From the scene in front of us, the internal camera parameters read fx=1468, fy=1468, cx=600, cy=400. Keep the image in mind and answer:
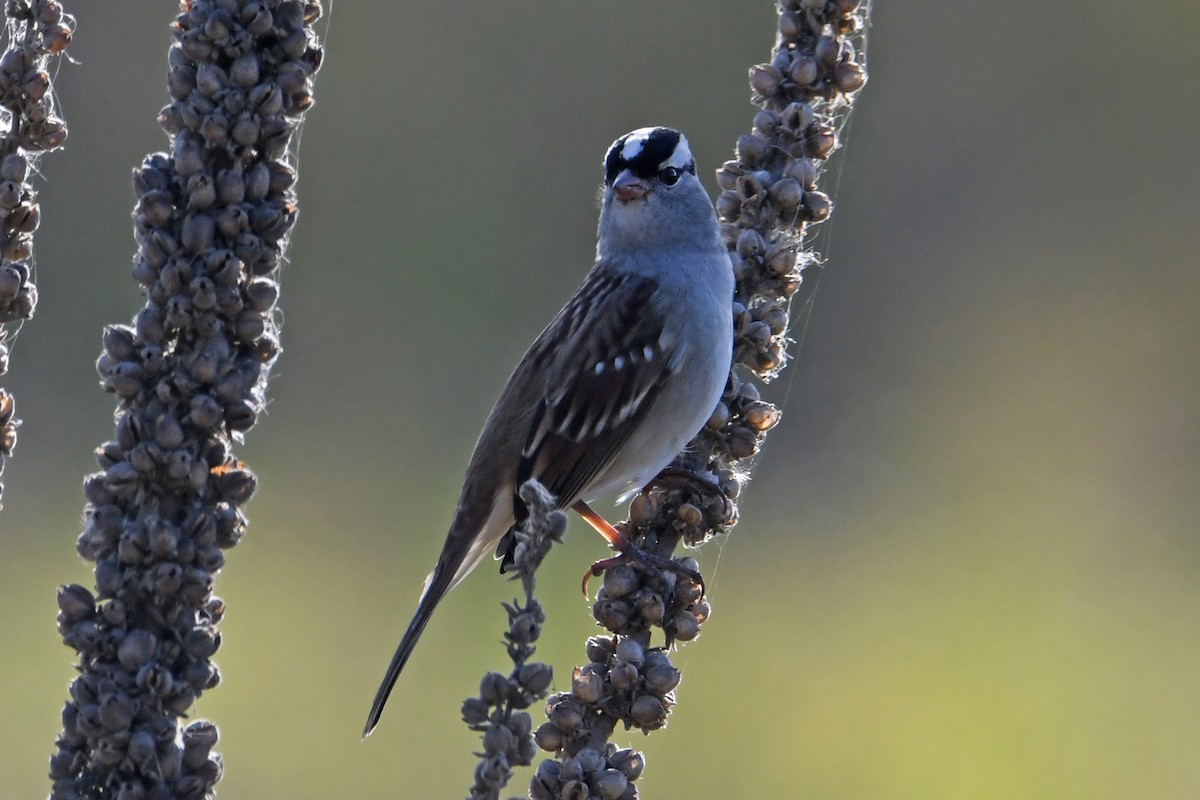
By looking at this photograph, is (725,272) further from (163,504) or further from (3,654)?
(3,654)

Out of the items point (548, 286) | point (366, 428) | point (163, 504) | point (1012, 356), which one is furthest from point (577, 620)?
point (163, 504)

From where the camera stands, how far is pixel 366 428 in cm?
877

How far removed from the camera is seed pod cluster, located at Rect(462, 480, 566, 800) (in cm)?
167

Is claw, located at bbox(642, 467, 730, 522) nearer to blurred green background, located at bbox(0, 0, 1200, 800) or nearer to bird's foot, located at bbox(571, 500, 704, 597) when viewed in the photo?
bird's foot, located at bbox(571, 500, 704, 597)

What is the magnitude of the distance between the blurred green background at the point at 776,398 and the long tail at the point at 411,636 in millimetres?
2544

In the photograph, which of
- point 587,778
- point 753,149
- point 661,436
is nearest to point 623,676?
point 587,778

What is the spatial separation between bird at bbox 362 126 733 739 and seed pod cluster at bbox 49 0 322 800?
1.53 m

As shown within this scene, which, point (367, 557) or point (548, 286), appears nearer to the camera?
point (367, 557)

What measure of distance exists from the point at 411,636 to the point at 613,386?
1025 mm

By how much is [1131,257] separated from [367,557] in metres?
5.81

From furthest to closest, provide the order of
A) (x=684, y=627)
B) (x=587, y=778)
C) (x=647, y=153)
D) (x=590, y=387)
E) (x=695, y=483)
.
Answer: (x=647, y=153) → (x=590, y=387) → (x=695, y=483) → (x=684, y=627) → (x=587, y=778)

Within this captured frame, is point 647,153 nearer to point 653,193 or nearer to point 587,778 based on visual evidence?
point 653,193

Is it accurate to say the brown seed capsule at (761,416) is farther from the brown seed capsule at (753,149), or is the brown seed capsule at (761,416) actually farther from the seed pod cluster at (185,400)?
the seed pod cluster at (185,400)

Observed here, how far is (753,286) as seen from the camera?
9.99 feet
